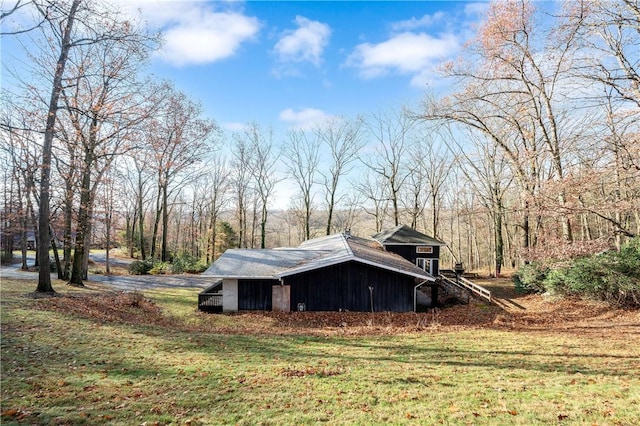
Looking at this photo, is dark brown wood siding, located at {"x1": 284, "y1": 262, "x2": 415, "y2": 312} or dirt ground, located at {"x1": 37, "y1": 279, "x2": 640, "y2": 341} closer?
dirt ground, located at {"x1": 37, "y1": 279, "x2": 640, "y2": 341}

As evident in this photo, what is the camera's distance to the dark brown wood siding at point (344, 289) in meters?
17.7

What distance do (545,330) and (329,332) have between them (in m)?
7.76

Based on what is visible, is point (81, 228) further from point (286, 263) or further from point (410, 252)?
A: point (410, 252)

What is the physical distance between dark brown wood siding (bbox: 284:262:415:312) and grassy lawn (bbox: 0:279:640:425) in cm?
591

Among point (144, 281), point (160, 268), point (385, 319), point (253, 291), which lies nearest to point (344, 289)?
point (385, 319)

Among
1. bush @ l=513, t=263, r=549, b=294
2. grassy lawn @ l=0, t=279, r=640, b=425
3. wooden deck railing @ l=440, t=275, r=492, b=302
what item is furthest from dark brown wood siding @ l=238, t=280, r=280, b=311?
bush @ l=513, t=263, r=549, b=294

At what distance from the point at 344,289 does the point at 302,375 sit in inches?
424

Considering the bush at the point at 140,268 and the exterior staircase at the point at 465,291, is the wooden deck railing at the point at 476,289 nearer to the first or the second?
the exterior staircase at the point at 465,291

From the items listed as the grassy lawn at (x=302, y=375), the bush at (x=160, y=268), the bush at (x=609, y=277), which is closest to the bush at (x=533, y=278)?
the bush at (x=609, y=277)

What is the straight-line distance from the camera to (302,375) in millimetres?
7141

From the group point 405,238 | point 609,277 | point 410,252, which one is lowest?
point 609,277

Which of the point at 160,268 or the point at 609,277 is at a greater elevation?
the point at 609,277

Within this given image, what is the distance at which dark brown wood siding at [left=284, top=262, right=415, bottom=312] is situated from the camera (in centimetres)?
1770

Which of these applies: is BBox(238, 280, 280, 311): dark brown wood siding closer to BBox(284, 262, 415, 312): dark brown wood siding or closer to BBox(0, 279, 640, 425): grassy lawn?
BBox(284, 262, 415, 312): dark brown wood siding
